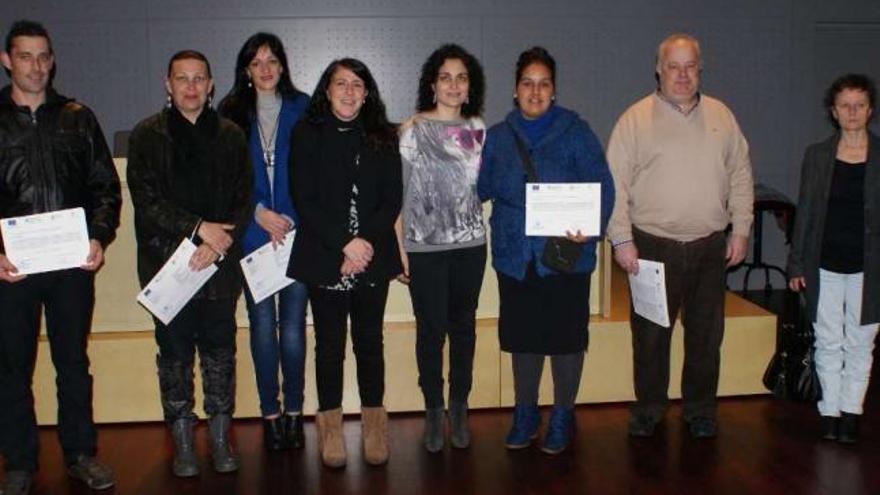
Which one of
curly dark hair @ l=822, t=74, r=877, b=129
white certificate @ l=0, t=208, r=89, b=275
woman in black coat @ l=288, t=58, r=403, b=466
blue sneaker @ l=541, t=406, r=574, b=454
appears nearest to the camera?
white certificate @ l=0, t=208, r=89, b=275

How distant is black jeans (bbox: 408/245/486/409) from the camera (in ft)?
10.9

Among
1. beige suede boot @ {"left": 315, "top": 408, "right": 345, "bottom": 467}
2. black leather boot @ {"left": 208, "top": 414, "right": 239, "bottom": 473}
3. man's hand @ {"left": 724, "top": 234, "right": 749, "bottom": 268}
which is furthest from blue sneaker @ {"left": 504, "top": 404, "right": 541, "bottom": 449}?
black leather boot @ {"left": 208, "top": 414, "right": 239, "bottom": 473}

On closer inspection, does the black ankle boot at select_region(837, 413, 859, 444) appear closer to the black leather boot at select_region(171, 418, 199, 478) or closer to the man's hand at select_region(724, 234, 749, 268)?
the man's hand at select_region(724, 234, 749, 268)

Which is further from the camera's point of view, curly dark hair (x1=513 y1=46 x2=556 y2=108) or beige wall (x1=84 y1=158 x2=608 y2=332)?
beige wall (x1=84 y1=158 x2=608 y2=332)

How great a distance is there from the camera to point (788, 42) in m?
6.51

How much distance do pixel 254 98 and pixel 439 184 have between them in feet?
2.56

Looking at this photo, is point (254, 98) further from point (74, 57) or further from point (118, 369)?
point (74, 57)

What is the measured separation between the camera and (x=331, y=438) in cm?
340

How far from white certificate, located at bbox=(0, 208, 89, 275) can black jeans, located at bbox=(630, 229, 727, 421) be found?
2.08 metres

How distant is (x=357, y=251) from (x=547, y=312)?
0.76 meters

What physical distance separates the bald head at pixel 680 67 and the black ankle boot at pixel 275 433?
2016mm

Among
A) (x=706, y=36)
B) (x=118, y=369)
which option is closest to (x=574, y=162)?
(x=118, y=369)

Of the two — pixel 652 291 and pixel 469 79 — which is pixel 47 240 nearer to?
pixel 469 79

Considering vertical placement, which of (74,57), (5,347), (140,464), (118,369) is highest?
(74,57)
